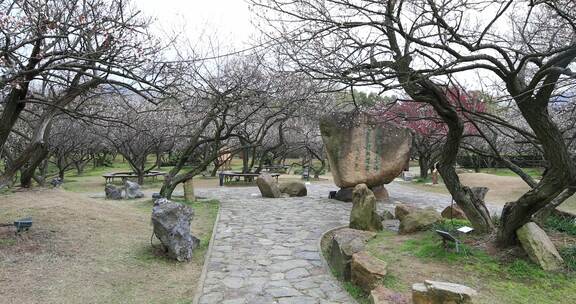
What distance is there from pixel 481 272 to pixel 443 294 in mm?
1853

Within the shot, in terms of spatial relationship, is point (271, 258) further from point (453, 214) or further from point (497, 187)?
point (497, 187)

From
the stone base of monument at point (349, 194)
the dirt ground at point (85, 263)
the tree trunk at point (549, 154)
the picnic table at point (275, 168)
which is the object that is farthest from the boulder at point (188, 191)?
the picnic table at point (275, 168)

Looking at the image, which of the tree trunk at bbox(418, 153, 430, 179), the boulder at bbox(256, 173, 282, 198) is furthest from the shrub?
the tree trunk at bbox(418, 153, 430, 179)

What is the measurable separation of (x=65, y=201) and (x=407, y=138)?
10.5 metres

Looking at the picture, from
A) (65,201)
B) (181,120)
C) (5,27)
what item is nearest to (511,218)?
(5,27)

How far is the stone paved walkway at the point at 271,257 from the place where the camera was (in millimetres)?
5336

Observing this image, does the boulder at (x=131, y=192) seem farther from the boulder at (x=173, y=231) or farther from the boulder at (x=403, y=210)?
the boulder at (x=403, y=210)

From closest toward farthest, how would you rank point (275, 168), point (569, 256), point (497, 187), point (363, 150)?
point (569, 256), point (363, 150), point (497, 187), point (275, 168)

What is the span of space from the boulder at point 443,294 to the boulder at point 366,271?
86 cm

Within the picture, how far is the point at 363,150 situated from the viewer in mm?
13812

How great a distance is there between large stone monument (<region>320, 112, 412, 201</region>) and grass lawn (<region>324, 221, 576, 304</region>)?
22.0 feet

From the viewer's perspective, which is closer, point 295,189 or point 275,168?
point 295,189

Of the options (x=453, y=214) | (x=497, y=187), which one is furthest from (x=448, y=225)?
(x=497, y=187)

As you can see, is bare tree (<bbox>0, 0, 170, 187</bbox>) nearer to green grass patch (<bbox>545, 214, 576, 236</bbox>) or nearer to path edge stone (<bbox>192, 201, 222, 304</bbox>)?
path edge stone (<bbox>192, 201, 222, 304</bbox>)
